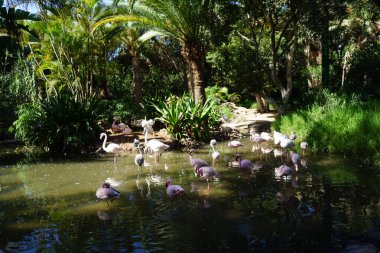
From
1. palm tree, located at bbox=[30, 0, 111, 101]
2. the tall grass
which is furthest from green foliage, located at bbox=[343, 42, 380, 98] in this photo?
palm tree, located at bbox=[30, 0, 111, 101]

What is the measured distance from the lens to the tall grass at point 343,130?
31.3 feet

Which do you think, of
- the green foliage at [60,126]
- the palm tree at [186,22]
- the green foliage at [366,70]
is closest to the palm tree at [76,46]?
the palm tree at [186,22]

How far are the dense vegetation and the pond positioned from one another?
2676 millimetres

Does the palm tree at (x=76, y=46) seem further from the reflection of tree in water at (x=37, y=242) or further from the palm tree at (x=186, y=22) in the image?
the reflection of tree in water at (x=37, y=242)

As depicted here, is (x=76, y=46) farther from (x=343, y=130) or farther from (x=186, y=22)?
(x=343, y=130)

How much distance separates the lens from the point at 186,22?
14.4m

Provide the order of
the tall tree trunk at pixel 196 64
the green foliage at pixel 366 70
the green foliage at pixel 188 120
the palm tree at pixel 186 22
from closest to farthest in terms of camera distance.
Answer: the green foliage at pixel 188 120
the palm tree at pixel 186 22
the tall tree trunk at pixel 196 64
the green foliage at pixel 366 70

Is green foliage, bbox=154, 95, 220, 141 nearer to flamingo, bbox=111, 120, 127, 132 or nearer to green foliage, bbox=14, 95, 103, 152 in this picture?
flamingo, bbox=111, 120, 127, 132

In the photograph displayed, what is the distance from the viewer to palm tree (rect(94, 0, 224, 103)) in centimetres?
1429

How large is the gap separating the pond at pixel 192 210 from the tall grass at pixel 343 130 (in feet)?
1.72

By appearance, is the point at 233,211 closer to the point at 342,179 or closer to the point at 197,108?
the point at 342,179

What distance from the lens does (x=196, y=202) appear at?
695 cm

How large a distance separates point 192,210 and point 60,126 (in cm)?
825

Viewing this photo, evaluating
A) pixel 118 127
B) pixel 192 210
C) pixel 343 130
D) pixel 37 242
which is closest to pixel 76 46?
pixel 118 127
